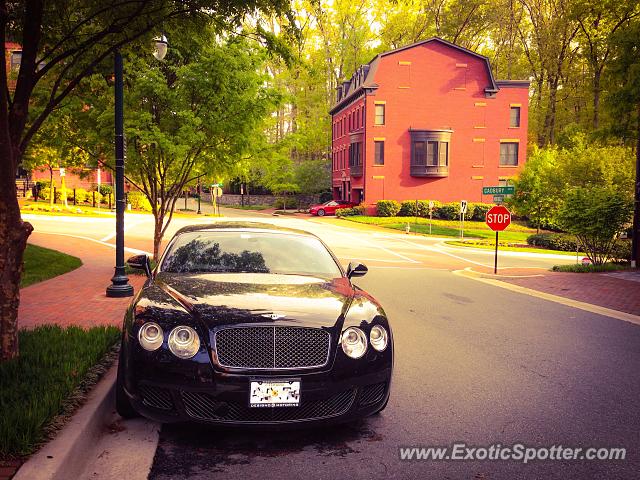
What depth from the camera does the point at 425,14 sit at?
61.5 meters

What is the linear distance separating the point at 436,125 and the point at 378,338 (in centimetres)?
4598

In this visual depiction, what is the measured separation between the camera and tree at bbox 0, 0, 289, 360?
5.14m

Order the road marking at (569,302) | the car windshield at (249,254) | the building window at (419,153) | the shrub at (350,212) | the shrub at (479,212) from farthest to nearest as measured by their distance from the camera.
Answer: the shrub at (350,212), the building window at (419,153), the shrub at (479,212), the road marking at (569,302), the car windshield at (249,254)

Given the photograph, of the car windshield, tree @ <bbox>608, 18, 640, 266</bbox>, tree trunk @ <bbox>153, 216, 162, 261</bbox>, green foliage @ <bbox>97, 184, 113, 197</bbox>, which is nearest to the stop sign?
tree @ <bbox>608, 18, 640, 266</bbox>

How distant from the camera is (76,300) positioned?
9.45 metres

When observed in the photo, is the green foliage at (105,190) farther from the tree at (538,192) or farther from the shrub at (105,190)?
the tree at (538,192)

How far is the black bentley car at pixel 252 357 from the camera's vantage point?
12.5 feet

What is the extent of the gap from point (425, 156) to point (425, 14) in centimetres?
2269

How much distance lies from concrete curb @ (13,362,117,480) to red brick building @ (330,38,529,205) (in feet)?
145

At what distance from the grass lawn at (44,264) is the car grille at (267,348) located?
870 cm

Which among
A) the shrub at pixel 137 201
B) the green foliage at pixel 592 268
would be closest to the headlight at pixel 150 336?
the green foliage at pixel 592 268

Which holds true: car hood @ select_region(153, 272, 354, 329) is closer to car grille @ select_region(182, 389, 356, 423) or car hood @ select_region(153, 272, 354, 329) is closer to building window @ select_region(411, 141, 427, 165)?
car grille @ select_region(182, 389, 356, 423)

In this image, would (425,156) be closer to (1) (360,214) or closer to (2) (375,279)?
(1) (360,214)

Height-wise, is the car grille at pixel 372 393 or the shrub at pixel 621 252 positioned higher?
the car grille at pixel 372 393
